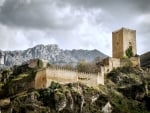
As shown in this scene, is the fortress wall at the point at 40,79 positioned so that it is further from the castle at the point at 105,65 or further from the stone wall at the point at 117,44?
the stone wall at the point at 117,44

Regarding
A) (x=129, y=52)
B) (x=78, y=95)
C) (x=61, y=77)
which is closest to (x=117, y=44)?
(x=129, y=52)

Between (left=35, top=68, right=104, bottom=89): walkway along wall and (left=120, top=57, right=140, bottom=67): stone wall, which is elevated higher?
(left=120, top=57, right=140, bottom=67): stone wall

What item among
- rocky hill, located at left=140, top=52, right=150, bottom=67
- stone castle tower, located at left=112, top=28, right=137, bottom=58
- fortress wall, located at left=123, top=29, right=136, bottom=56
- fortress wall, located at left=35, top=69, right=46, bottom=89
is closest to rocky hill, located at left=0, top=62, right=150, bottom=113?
fortress wall, located at left=35, top=69, right=46, bottom=89

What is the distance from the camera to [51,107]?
9225cm

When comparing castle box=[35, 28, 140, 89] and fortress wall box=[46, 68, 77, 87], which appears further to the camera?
castle box=[35, 28, 140, 89]

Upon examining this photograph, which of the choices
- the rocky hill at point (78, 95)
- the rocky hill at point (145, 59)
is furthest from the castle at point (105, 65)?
the rocky hill at point (145, 59)

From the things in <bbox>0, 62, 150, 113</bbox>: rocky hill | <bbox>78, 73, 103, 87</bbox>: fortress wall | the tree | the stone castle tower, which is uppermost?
the stone castle tower

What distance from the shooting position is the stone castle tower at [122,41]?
120938 mm

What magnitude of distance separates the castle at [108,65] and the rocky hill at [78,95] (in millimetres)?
1484

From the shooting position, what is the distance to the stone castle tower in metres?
121

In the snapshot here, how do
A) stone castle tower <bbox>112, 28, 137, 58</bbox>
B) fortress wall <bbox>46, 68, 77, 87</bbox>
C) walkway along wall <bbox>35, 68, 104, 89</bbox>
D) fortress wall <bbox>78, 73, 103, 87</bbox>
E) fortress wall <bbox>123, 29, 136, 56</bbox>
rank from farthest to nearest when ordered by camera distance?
fortress wall <bbox>123, 29, 136, 56</bbox> → stone castle tower <bbox>112, 28, 137, 58</bbox> → fortress wall <bbox>78, 73, 103, 87</bbox> → fortress wall <bbox>46, 68, 77, 87</bbox> → walkway along wall <bbox>35, 68, 104, 89</bbox>

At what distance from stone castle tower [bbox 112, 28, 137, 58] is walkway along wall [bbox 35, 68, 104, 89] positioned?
1905 cm

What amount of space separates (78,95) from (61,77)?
213 inches

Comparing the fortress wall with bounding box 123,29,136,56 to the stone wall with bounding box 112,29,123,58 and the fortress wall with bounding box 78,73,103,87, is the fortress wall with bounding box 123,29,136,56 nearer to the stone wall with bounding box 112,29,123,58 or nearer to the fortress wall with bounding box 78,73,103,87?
the stone wall with bounding box 112,29,123,58
